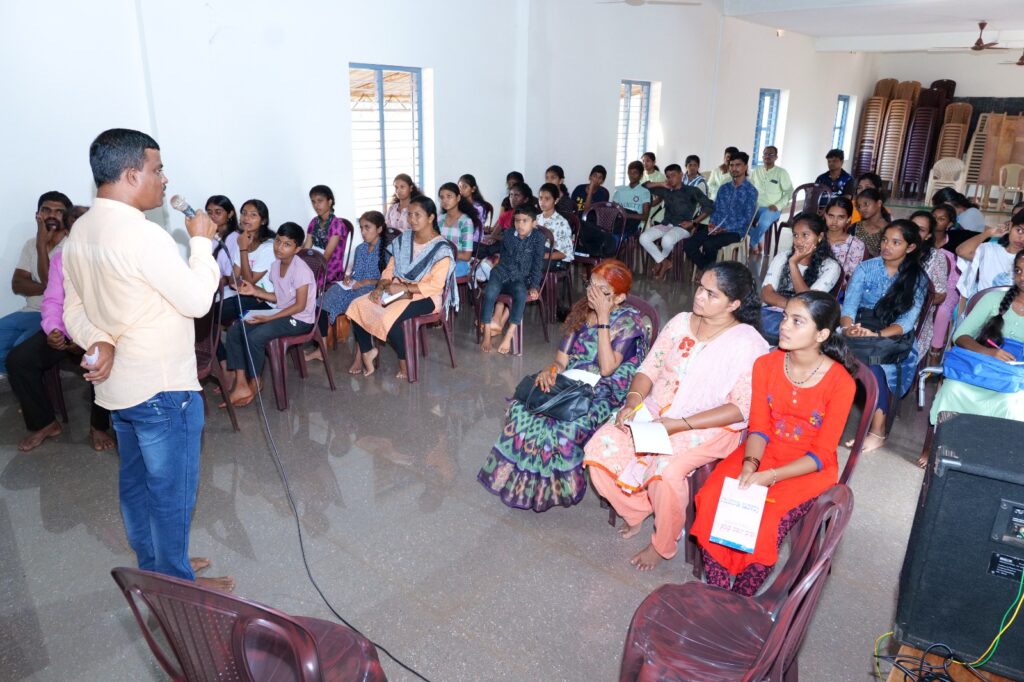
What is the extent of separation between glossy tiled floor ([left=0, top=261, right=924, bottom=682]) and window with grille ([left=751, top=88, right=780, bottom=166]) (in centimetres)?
904

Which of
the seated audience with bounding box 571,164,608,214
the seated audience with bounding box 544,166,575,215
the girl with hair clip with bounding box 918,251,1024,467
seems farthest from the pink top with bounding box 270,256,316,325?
the seated audience with bounding box 571,164,608,214

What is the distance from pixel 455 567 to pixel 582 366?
951 mm

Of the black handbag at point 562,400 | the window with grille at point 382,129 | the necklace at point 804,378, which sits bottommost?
the black handbag at point 562,400

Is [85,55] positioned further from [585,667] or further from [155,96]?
[585,667]

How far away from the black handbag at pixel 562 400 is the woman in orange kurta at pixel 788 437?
1.86 feet

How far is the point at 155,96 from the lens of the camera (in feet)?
14.7

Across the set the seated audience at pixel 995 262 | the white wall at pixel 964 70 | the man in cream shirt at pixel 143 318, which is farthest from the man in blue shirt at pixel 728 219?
the white wall at pixel 964 70

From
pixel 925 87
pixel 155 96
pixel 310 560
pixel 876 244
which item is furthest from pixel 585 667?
pixel 925 87

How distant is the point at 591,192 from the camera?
7.43m

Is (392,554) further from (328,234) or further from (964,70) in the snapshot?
(964,70)

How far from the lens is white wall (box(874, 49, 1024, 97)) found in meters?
13.0

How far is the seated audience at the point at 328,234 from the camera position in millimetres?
4992

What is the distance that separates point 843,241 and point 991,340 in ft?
3.79

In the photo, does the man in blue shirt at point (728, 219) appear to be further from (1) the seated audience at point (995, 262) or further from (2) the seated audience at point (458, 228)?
(1) the seated audience at point (995, 262)
